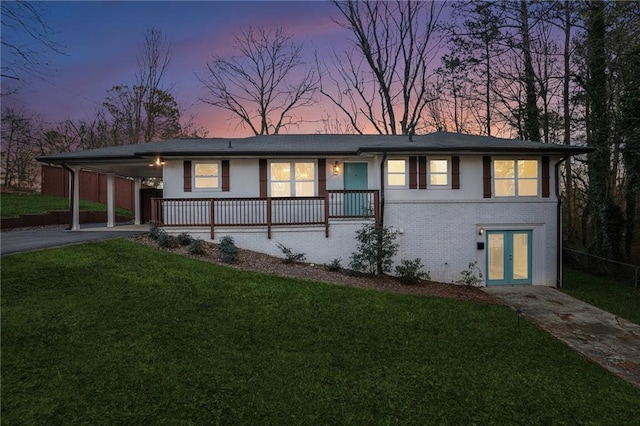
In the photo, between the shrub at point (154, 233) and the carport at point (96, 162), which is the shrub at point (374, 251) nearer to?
the shrub at point (154, 233)

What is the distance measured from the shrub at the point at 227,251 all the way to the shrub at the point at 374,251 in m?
3.54

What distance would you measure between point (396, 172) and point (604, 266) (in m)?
10.3

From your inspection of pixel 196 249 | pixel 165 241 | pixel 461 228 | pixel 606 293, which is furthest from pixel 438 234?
pixel 165 241

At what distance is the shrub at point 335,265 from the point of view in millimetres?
9522

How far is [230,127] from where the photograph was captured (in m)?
22.9

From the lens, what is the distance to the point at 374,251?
9.48 metres

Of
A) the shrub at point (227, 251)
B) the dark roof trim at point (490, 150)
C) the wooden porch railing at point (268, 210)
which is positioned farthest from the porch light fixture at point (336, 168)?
the shrub at point (227, 251)

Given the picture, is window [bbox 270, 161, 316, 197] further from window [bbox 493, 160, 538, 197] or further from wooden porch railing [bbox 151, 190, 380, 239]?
window [bbox 493, 160, 538, 197]

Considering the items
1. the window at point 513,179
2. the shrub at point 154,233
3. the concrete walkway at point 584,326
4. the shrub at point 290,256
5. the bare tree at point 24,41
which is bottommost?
the concrete walkway at point 584,326

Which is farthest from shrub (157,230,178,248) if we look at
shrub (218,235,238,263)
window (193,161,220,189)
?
window (193,161,220,189)

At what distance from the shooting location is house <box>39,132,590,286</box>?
1031 cm

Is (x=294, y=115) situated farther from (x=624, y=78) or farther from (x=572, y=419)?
(x=572, y=419)

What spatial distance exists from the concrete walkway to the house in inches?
61.5

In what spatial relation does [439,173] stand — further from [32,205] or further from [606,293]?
[32,205]
